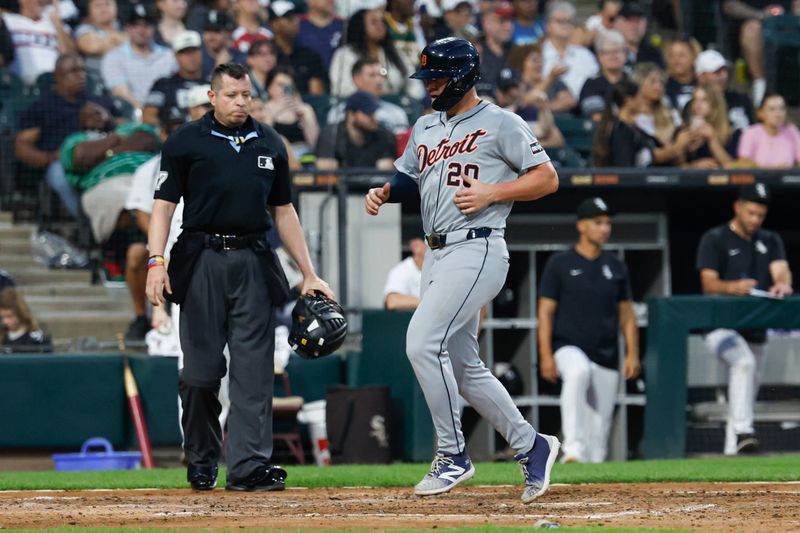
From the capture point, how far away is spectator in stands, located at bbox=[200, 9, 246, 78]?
464 inches

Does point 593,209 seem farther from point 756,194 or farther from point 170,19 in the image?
point 170,19

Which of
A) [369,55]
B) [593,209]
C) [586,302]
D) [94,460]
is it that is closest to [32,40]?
[369,55]

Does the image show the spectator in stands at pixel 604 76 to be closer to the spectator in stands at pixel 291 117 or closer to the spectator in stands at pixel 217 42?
the spectator in stands at pixel 291 117

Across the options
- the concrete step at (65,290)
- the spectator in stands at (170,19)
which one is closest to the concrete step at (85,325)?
the concrete step at (65,290)

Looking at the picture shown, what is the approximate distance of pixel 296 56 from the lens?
40.1ft

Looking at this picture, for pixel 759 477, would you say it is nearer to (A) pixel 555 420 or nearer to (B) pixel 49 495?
(B) pixel 49 495

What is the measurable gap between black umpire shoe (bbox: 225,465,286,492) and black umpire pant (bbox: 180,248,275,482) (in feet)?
0.08

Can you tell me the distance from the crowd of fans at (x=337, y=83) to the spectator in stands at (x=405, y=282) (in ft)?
3.21

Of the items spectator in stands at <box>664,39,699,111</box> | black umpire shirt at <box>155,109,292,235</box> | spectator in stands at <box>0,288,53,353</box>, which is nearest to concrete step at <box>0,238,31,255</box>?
spectator in stands at <box>0,288,53,353</box>

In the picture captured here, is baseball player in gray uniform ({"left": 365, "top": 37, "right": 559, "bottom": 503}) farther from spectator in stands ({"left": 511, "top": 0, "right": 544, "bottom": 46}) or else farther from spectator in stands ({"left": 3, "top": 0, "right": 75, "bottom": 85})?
spectator in stands ({"left": 511, "top": 0, "right": 544, "bottom": 46})

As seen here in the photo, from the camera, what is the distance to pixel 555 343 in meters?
9.49

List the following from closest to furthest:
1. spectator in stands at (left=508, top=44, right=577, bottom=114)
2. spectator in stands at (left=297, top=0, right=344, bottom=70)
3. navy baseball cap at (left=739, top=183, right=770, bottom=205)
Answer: navy baseball cap at (left=739, top=183, right=770, bottom=205), spectator in stands at (left=297, top=0, right=344, bottom=70), spectator in stands at (left=508, top=44, right=577, bottom=114)

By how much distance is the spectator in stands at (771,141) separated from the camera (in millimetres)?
11773

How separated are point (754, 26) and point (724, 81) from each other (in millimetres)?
1173
